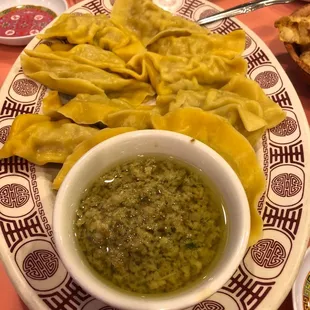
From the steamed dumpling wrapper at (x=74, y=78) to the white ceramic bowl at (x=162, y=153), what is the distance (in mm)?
Result: 593

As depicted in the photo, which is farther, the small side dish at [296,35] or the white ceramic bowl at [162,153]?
the small side dish at [296,35]

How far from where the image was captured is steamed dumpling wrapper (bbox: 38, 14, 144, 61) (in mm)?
2393

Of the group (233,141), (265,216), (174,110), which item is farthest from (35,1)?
(265,216)

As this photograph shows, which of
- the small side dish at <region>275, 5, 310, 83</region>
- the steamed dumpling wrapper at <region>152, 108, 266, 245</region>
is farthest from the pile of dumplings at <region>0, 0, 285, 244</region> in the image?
the small side dish at <region>275, 5, 310, 83</region>

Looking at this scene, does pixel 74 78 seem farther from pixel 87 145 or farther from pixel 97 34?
pixel 87 145

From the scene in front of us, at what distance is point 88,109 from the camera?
206cm

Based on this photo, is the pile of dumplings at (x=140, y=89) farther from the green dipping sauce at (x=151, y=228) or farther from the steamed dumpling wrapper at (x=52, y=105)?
the green dipping sauce at (x=151, y=228)

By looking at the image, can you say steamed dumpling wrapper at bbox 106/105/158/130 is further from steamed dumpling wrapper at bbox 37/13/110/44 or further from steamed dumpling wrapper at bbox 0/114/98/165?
steamed dumpling wrapper at bbox 37/13/110/44

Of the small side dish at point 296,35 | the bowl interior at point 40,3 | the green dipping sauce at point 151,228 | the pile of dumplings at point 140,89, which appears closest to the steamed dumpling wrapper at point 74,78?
the pile of dumplings at point 140,89

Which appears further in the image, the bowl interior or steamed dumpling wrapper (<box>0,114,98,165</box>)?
the bowl interior

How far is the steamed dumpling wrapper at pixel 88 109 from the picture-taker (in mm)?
2035

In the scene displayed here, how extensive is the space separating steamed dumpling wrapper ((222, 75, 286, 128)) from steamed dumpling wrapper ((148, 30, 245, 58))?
10.1 inches

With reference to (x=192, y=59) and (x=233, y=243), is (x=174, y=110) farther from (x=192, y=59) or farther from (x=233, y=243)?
(x=233, y=243)

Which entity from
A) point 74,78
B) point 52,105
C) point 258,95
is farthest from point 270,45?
point 52,105
